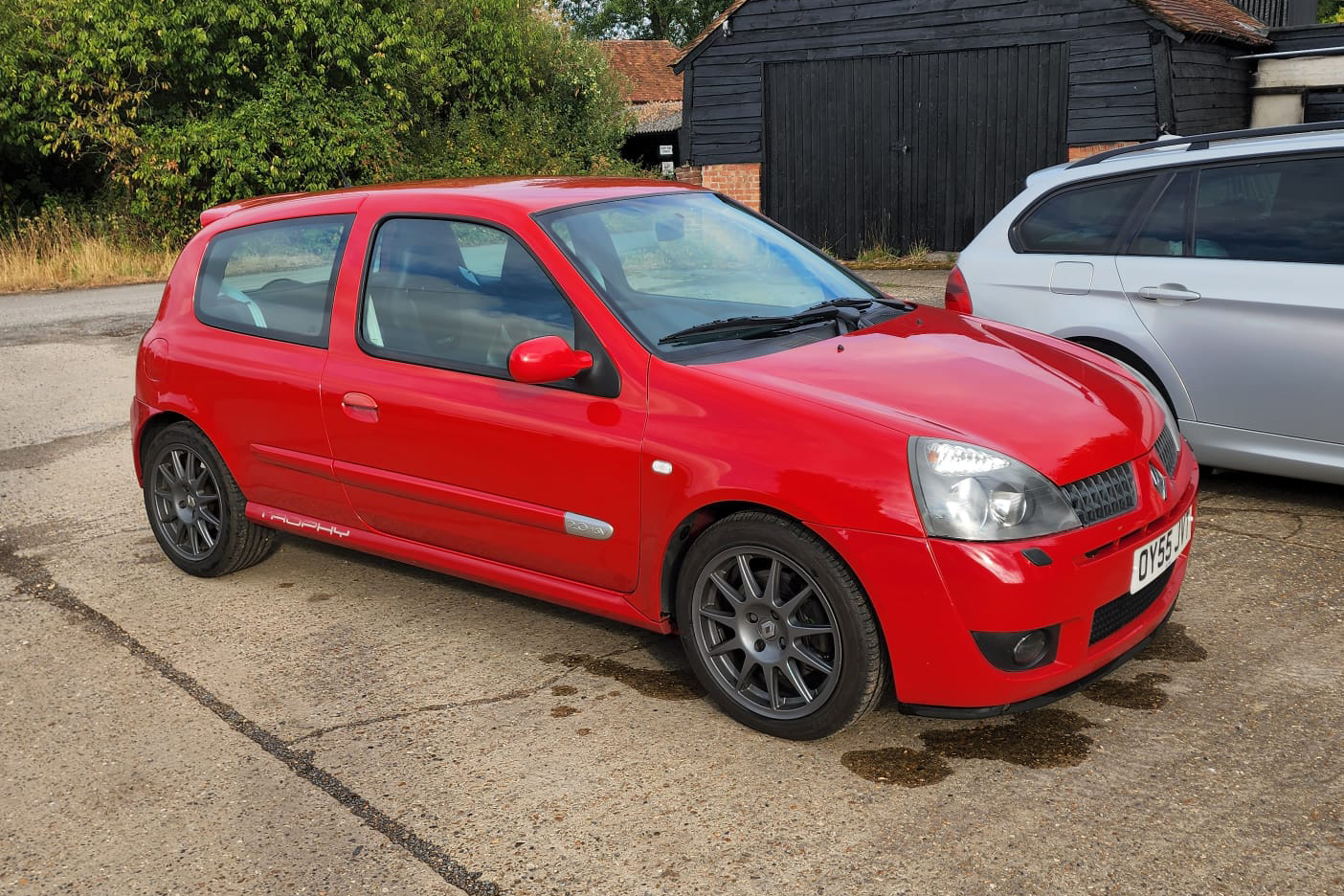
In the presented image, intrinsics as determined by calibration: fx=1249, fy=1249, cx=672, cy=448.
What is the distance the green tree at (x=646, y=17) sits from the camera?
6981 centimetres

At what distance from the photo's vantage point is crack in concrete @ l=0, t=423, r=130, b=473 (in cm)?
778

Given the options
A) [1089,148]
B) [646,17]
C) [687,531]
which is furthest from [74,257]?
[646,17]

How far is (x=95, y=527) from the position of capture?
20.7 ft

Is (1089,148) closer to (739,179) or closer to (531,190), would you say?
(739,179)

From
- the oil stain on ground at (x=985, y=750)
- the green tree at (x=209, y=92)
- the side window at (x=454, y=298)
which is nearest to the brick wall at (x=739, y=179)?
the green tree at (x=209, y=92)

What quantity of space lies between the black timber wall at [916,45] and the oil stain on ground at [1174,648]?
13942mm

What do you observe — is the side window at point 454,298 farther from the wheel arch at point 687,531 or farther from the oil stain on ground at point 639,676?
the oil stain on ground at point 639,676

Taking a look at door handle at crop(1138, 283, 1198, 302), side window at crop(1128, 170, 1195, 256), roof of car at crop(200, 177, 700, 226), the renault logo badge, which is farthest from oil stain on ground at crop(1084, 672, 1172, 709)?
side window at crop(1128, 170, 1195, 256)

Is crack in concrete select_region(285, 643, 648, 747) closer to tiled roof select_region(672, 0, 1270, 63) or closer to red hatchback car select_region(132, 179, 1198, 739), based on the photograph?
red hatchback car select_region(132, 179, 1198, 739)

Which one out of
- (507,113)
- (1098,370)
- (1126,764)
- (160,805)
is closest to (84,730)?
(160,805)

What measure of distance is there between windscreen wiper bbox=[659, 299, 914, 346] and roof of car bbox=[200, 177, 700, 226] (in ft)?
2.47

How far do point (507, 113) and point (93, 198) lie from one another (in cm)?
931

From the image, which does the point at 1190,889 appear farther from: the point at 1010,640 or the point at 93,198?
the point at 93,198

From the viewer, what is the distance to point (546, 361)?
3.86 m
